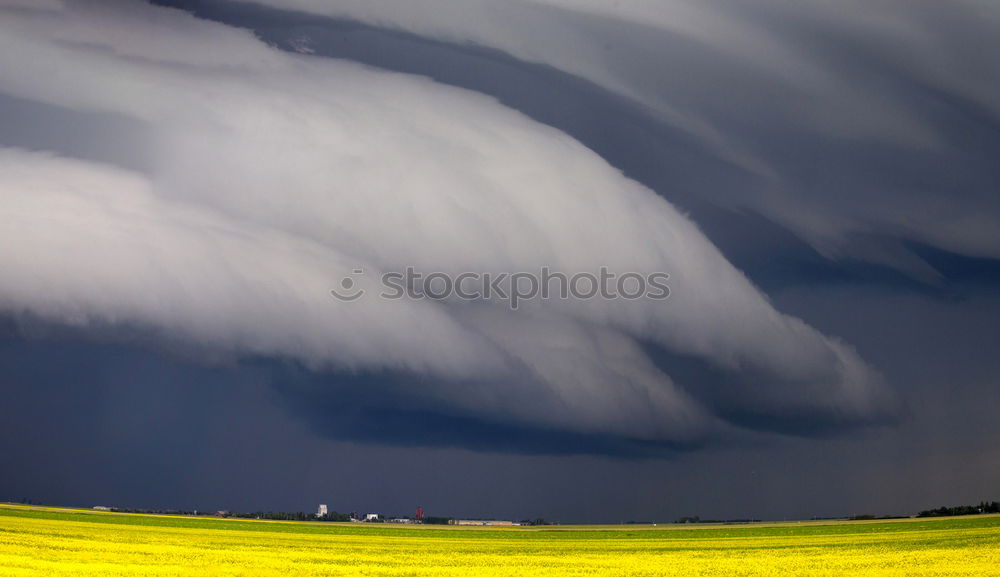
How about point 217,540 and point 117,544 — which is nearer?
point 117,544

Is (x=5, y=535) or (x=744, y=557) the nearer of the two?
(x=744, y=557)

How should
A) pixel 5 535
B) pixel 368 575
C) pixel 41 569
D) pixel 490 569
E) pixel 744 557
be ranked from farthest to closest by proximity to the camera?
pixel 5 535 → pixel 744 557 → pixel 490 569 → pixel 368 575 → pixel 41 569

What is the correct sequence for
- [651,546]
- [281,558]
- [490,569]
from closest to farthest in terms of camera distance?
[490,569] → [281,558] → [651,546]

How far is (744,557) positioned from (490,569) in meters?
19.7

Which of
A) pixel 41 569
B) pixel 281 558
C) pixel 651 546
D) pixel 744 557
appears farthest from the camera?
pixel 651 546

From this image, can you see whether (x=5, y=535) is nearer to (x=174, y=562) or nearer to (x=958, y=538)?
(x=174, y=562)

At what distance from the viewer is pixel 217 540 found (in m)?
72.3

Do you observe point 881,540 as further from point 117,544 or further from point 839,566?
point 117,544

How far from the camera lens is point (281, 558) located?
177 ft

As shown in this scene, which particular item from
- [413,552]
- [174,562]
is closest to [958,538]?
[413,552]

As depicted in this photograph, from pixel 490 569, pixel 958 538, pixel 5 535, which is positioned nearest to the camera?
pixel 490 569

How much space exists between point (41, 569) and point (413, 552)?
96.0 feet

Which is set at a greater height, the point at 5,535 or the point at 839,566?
the point at 5,535

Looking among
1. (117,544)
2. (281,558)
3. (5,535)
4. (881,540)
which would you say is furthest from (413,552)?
(881,540)
